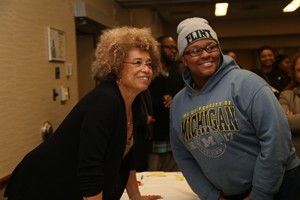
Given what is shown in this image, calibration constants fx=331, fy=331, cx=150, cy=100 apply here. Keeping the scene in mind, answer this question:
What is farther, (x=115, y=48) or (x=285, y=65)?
(x=285, y=65)

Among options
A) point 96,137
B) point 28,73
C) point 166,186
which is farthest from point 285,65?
point 96,137

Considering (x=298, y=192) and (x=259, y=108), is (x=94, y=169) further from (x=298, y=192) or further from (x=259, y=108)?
(x=298, y=192)

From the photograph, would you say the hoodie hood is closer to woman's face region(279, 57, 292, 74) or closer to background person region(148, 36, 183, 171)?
background person region(148, 36, 183, 171)

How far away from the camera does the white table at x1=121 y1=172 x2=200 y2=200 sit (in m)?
1.69

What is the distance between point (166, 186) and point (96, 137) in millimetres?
817

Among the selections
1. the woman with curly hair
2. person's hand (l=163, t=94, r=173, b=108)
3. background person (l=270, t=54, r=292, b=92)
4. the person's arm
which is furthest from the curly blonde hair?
background person (l=270, t=54, r=292, b=92)

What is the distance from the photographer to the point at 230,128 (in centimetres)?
129

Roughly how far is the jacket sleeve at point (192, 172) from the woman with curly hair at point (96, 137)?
350 mm

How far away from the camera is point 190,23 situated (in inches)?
57.0

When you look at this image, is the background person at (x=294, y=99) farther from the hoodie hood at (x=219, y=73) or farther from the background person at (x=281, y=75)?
the hoodie hood at (x=219, y=73)

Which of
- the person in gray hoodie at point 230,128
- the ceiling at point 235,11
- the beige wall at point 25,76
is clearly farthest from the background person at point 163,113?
the ceiling at point 235,11

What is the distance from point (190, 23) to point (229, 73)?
0.28 metres

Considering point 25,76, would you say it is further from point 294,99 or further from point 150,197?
point 294,99

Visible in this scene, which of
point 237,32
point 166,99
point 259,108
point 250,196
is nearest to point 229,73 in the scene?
point 259,108
